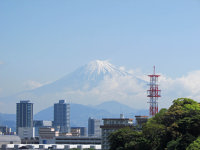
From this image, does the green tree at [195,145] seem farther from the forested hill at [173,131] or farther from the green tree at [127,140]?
the green tree at [127,140]

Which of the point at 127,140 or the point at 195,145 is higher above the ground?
the point at 195,145

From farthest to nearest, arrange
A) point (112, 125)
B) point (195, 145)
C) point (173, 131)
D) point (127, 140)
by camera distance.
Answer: point (112, 125) → point (127, 140) → point (173, 131) → point (195, 145)

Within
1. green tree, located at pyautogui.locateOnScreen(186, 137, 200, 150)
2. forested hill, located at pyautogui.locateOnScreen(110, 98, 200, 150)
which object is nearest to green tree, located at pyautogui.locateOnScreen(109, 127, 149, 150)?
forested hill, located at pyautogui.locateOnScreen(110, 98, 200, 150)

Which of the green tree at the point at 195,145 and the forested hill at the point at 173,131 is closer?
the green tree at the point at 195,145

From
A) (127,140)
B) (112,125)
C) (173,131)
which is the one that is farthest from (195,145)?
(112,125)

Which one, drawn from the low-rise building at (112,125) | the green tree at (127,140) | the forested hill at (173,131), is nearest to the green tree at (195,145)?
the forested hill at (173,131)

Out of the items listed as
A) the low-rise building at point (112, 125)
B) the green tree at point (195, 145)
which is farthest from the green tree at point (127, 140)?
the low-rise building at point (112, 125)

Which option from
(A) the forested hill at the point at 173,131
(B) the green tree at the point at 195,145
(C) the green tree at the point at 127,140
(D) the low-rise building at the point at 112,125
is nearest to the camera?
(B) the green tree at the point at 195,145

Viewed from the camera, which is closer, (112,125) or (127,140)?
(127,140)

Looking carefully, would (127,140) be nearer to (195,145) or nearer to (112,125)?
(195,145)

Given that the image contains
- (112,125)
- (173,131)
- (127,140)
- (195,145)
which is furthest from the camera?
(112,125)

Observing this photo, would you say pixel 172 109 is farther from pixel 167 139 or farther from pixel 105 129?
pixel 105 129

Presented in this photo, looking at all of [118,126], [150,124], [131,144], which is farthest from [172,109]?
[118,126]

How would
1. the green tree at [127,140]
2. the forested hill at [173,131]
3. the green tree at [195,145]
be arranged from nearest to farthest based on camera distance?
the green tree at [195,145]
the forested hill at [173,131]
the green tree at [127,140]
